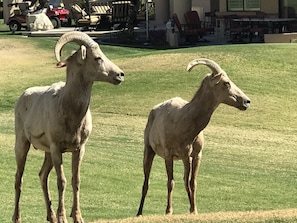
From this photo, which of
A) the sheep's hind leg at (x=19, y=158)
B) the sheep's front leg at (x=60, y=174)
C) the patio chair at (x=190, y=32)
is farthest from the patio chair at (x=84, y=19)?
the sheep's front leg at (x=60, y=174)

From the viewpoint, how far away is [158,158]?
19734mm

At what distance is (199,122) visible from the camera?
38.6 feet

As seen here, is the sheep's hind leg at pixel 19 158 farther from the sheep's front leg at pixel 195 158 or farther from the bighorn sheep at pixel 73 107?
the sheep's front leg at pixel 195 158

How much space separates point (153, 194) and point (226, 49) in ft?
58.4

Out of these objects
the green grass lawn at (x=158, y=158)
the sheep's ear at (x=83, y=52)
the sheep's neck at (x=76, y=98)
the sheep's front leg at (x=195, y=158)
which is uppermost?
the sheep's ear at (x=83, y=52)

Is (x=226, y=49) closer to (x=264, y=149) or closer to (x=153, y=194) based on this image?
(x=264, y=149)

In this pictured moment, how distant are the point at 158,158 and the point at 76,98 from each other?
974cm

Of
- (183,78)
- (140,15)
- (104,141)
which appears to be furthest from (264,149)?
(140,15)

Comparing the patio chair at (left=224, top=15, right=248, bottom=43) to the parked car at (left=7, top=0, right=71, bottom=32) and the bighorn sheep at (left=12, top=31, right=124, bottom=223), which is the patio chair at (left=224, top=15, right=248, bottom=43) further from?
the bighorn sheep at (left=12, top=31, right=124, bottom=223)

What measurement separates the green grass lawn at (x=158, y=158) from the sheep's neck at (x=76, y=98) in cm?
273

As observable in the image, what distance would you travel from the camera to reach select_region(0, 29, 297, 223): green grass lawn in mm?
14844

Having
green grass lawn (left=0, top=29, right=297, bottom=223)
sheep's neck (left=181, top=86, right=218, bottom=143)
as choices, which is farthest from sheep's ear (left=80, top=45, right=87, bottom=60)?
green grass lawn (left=0, top=29, right=297, bottom=223)

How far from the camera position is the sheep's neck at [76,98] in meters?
10.1

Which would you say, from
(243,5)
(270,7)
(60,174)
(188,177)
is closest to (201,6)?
(243,5)
